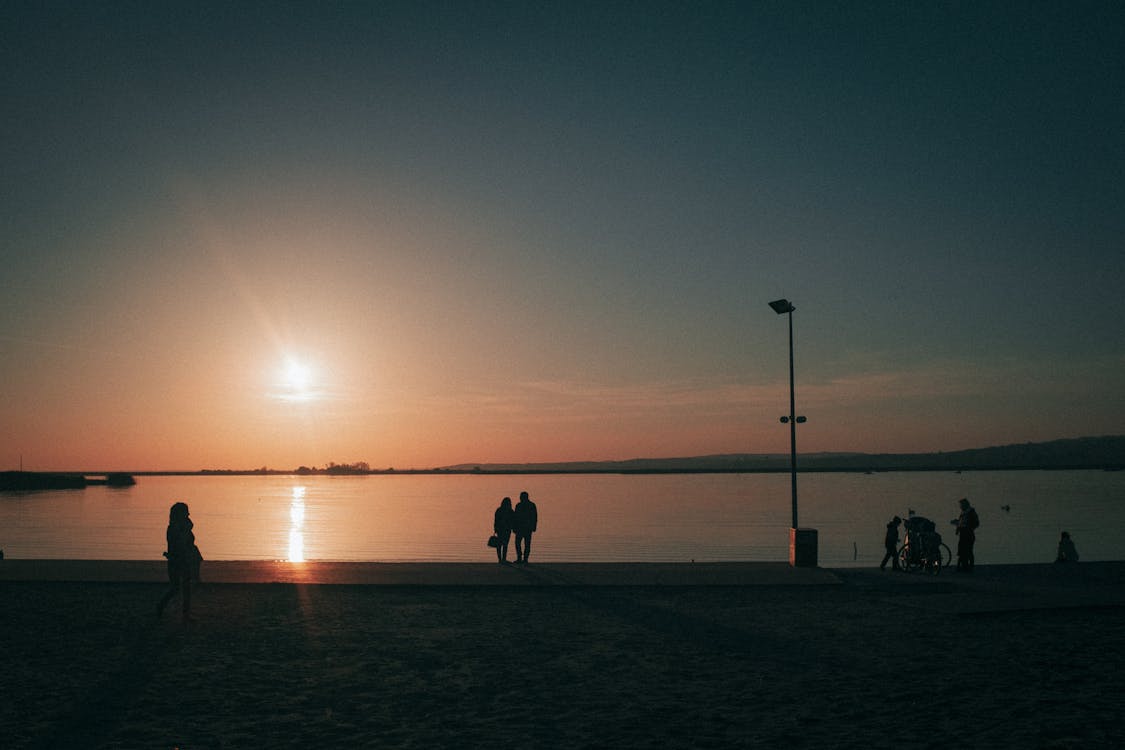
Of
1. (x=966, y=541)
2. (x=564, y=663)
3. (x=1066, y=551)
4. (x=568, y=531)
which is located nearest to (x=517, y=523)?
(x=966, y=541)

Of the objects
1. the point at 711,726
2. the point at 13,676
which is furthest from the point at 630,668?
the point at 13,676

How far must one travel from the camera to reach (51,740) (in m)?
8.57

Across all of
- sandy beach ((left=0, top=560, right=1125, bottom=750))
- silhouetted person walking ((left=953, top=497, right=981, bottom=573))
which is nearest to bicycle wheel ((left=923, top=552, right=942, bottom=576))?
silhouetted person walking ((left=953, top=497, right=981, bottom=573))

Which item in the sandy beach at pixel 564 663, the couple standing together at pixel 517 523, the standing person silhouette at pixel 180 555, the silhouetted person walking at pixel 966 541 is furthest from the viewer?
the couple standing together at pixel 517 523

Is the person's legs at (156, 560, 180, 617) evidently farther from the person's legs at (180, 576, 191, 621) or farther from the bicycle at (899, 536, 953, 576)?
the bicycle at (899, 536, 953, 576)

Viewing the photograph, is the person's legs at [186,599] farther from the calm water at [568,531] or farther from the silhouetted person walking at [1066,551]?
the calm water at [568,531]

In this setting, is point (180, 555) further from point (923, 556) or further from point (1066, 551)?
point (1066, 551)

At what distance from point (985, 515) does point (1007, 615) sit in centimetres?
8156

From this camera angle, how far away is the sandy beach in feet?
29.4

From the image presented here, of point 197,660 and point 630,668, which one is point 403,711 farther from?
point 197,660

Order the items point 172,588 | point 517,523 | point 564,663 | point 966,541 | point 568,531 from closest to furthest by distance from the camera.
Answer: point 564,663 < point 172,588 < point 966,541 < point 517,523 < point 568,531

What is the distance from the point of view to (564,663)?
12.2 m

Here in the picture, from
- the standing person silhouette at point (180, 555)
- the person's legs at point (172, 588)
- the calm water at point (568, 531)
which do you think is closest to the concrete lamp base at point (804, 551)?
the standing person silhouette at point (180, 555)

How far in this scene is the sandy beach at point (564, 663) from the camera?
353 inches
